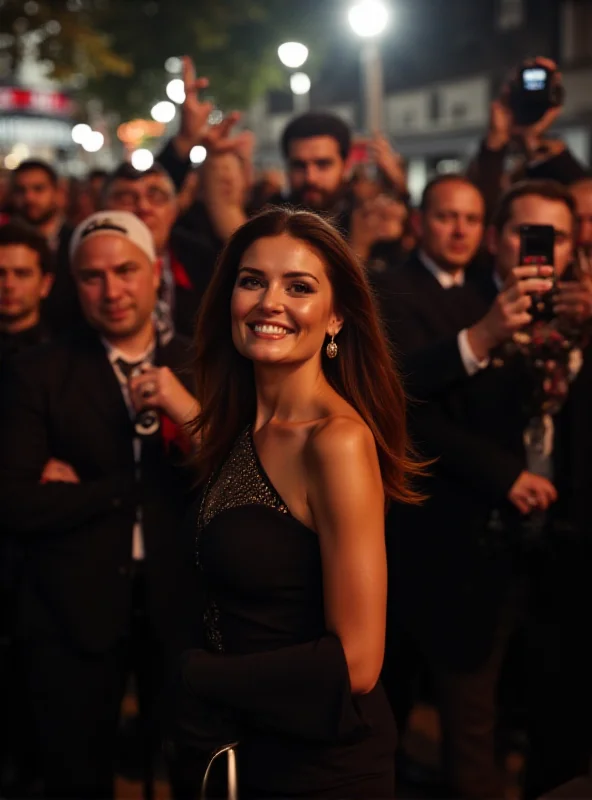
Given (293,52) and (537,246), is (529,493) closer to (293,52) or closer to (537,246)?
(537,246)

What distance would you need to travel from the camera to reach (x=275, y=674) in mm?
2367

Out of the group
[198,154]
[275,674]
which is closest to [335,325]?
[275,674]

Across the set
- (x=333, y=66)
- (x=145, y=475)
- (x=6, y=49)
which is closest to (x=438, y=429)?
(x=145, y=475)

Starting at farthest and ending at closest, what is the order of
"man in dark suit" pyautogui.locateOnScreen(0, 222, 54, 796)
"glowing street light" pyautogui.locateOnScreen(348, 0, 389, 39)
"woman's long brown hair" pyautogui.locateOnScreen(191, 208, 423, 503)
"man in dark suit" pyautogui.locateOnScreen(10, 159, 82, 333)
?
"glowing street light" pyautogui.locateOnScreen(348, 0, 389, 39) < "man in dark suit" pyautogui.locateOnScreen(10, 159, 82, 333) < "man in dark suit" pyautogui.locateOnScreen(0, 222, 54, 796) < "woman's long brown hair" pyautogui.locateOnScreen(191, 208, 423, 503)

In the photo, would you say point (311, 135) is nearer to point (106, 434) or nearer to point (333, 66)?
point (106, 434)

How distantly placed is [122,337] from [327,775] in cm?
186

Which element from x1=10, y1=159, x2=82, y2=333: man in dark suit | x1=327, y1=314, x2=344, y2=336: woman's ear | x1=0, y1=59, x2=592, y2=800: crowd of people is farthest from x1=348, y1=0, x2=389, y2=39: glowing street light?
x1=327, y1=314, x2=344, y2=336: woman's ear

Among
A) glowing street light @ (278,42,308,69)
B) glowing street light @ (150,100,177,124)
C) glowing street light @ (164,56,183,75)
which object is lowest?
glowing street light @ (150,100,177,124)

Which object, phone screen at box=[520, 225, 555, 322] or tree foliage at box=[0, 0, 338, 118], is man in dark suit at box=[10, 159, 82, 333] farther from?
tree foliage at box=[0, 0, 338, 118]

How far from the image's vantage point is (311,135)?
571cm

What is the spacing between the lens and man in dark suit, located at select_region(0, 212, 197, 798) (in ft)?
12.3

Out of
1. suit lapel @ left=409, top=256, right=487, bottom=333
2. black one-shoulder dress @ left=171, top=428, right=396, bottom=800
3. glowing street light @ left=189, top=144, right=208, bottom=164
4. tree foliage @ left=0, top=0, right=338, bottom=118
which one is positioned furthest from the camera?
tree foliage @ left=0, top=0, right=338, bottom=118

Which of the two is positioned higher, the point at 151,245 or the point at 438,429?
the point at 151,245

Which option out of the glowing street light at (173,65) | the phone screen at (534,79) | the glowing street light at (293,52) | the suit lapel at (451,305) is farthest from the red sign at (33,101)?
the suit lapel at (451,305)
